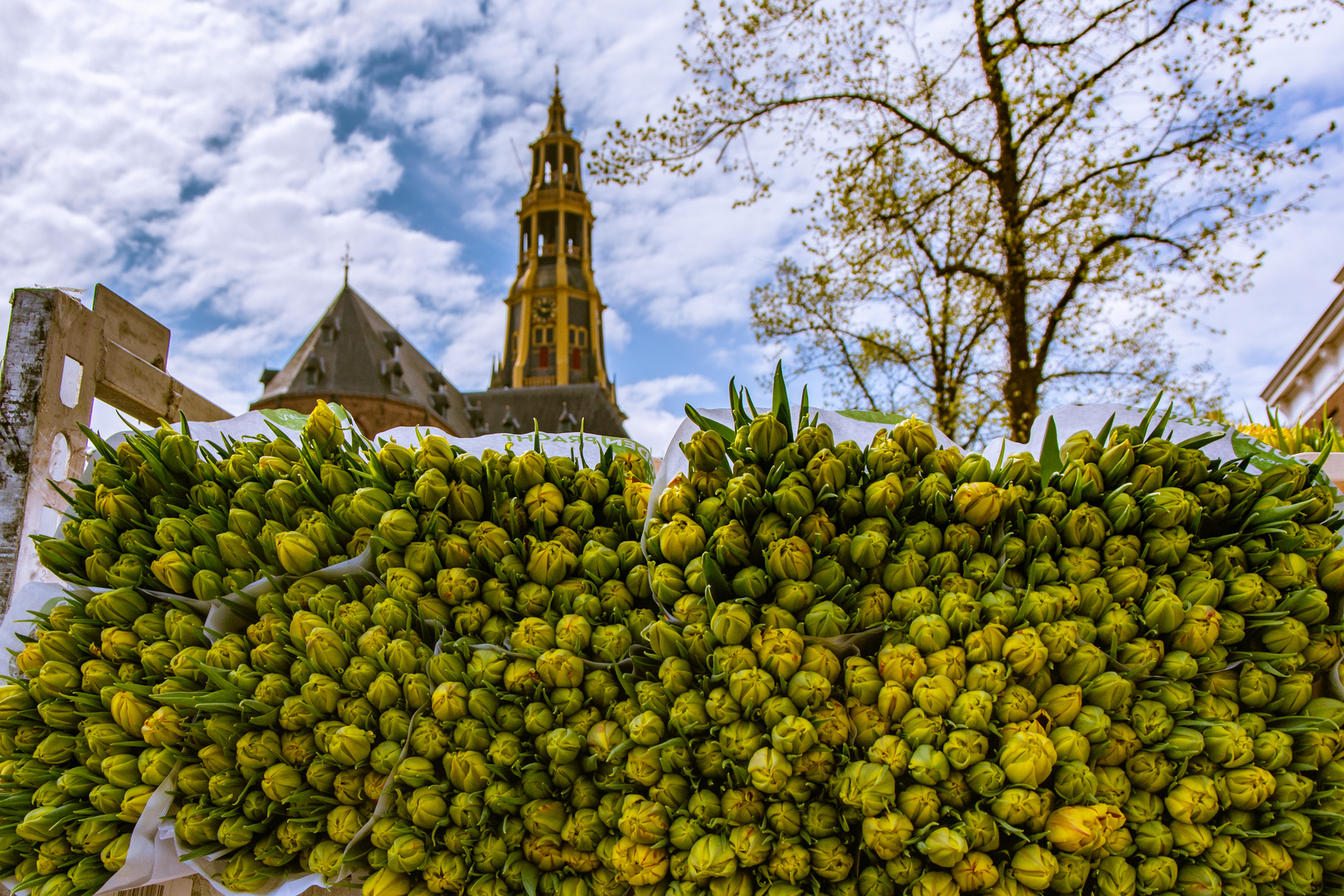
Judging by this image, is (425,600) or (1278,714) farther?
(425,600)

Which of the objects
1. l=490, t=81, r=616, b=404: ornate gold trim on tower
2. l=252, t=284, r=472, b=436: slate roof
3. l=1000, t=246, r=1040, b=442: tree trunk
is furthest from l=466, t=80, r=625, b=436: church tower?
l=1000, t=246, r=1040, b=442: tree trunk

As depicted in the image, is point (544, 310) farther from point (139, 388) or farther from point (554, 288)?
point (139, 388)

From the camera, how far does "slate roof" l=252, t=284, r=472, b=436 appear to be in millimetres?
48062

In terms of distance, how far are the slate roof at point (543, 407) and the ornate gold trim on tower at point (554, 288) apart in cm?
1472

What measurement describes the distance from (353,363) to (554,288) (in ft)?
117

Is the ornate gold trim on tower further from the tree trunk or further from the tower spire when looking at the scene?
the tree trunk

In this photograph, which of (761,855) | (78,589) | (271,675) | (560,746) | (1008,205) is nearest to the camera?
(761,855)

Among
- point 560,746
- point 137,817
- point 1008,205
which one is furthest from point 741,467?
point 1008,205

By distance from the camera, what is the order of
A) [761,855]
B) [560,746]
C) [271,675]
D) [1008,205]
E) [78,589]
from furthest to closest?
1. [1008,205]
2. [78,589]
3. [271,675]
4. [560,746]
5. [761,855]

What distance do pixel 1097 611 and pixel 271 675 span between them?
179cm

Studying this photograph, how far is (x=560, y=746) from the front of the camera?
65.2 inches

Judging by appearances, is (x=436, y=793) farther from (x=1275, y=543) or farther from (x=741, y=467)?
(x=1275, y=543)

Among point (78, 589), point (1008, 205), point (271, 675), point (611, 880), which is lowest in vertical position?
point (611, 880)

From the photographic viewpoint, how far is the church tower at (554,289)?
265 ft
